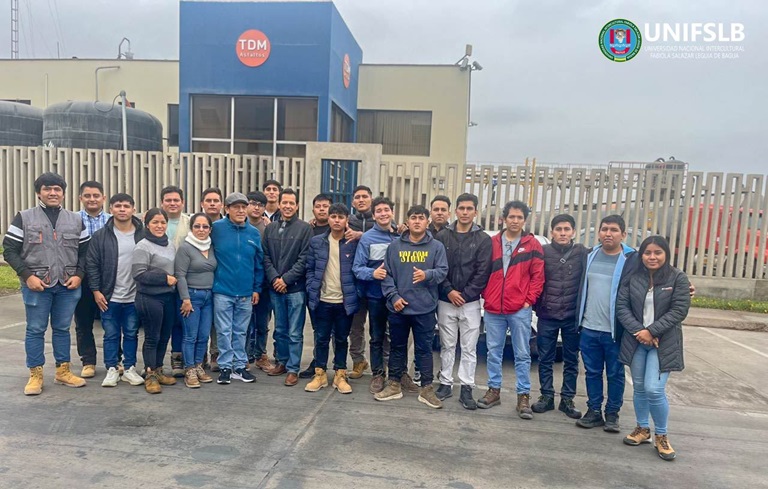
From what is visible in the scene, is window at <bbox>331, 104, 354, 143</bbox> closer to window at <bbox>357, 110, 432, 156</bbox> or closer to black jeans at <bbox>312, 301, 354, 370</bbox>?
window at <bbox>357, 110, 432, 156</bbox>

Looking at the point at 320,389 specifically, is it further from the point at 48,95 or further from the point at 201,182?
the point at 48,95

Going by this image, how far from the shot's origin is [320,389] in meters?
5.04

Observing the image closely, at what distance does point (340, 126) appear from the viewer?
51.9 ft

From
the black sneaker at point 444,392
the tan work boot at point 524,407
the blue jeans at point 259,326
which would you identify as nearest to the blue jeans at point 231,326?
the blue jeans at point 259,326

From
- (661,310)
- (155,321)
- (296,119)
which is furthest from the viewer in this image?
(296,119)

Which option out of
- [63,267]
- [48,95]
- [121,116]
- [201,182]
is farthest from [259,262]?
[48,95]

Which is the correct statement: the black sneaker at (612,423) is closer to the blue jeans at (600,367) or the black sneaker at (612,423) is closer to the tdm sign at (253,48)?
the blue jeans at (600,367)

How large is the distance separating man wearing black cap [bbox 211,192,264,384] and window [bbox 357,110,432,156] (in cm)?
1321

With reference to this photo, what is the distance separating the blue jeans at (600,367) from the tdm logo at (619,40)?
887cm

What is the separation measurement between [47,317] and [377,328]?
313 centimetres

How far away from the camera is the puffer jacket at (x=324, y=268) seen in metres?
4.98

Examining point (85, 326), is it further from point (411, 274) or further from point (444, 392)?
point (444, 392)

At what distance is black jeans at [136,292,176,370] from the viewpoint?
478cm

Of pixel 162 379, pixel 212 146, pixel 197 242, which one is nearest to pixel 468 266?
pixel 197 242
